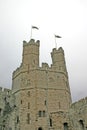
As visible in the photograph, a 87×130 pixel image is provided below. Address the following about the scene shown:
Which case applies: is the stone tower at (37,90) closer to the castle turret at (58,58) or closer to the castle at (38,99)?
the castle at (38,99)

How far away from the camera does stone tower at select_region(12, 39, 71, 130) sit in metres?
41.2

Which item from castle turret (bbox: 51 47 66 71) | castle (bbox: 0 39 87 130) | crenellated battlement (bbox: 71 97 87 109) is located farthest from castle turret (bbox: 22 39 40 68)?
crenellated battlement (bbox: 71 97 87 109)

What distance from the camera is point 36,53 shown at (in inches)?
1865

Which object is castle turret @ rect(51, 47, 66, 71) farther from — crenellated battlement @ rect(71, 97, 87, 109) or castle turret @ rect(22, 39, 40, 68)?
crenellated battlement @ rect(71, 97, 87, 109)

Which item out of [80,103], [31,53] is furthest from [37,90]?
[80,103]

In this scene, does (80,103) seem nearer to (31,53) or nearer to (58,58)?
(31,53)

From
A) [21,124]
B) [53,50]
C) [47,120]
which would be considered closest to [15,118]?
[21,124]

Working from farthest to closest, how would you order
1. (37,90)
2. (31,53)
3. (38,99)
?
(31,53) < (37,90) < (38,99)

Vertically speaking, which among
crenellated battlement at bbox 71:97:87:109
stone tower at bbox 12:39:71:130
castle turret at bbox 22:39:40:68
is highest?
castle turret at bbox 22:39:40:68

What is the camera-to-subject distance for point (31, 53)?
154 feet

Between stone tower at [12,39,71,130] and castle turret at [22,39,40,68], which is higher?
castle turret at [22,39,40,68]

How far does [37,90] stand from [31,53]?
23.5 feet

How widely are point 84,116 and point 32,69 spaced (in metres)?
13.6

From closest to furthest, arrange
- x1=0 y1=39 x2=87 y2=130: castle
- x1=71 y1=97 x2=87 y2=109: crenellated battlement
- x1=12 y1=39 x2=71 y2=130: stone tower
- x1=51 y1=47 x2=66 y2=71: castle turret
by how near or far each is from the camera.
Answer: x1=71 y1=97 x2=87 y2=109: crenellated battlement < x1=0 y1=39 x2=87 y2=130: castle < x1=12 y1=39 x2=71 y2=130: stone tower < x1=51 y1=47 x2=66 y2=71: castle turret
